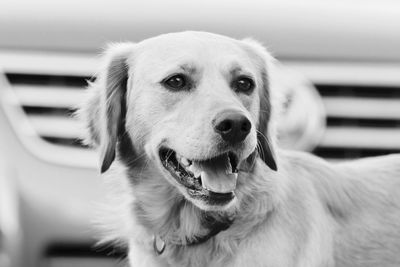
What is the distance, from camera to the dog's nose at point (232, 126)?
19.6ft

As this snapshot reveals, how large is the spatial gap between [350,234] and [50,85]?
1.85 metres

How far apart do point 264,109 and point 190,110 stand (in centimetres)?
54

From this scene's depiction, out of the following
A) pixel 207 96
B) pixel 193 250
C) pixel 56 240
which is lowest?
pixel 56 240

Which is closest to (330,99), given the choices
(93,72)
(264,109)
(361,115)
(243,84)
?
(361,115)

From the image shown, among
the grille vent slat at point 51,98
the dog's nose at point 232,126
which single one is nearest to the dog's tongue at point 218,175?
the dog's nose at point 232,126

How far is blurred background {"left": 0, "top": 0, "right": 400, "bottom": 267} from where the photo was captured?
724cm

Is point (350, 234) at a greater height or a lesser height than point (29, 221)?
greater

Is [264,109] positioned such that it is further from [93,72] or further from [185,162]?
[93,72]

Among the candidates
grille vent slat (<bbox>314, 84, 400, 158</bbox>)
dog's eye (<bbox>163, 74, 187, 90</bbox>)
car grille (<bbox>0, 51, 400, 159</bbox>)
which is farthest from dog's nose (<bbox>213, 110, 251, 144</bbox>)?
grille vent slat (<bbox>314, 84, 400, 158</bbox>)

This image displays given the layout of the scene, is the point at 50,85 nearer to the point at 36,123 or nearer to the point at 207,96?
the point at 36,123

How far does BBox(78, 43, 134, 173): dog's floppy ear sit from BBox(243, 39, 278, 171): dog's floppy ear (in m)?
0.53

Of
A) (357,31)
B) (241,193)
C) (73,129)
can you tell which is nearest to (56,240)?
(73,129)

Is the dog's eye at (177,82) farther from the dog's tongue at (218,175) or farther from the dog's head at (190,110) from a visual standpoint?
the dog's tongue at (218,175)

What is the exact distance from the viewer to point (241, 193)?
639 cm
